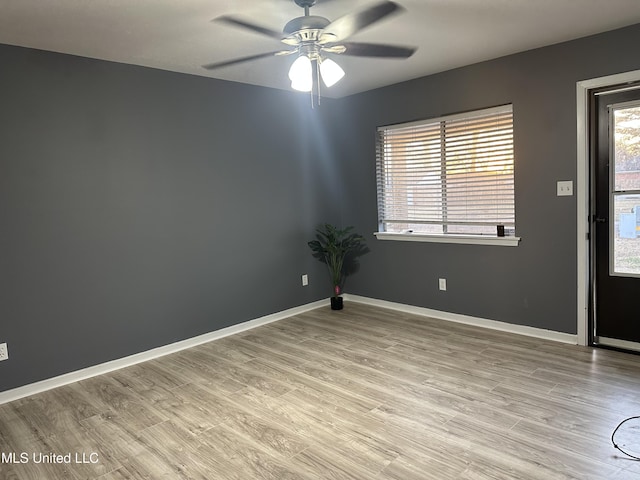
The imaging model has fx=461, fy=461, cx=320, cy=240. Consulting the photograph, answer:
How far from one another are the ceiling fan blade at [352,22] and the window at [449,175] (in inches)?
72.0

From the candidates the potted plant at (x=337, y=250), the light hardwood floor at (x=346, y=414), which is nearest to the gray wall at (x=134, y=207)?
the potted plant at (x=337, y=250)

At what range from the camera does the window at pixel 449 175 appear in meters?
4.04

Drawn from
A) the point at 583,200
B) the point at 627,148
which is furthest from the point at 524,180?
the point at 627,148

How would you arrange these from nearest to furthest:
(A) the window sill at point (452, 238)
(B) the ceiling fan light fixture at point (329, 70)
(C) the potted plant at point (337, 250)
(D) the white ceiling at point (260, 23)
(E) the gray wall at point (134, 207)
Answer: (D) the white ceiling at point (260, 23)
(B) the ceiling fan light fixture at point (329, 70)
(E) the gray wall at point (134, 207)
(A) the window sill at point (452, 238)
(C) the potted plant at point (337, 250)

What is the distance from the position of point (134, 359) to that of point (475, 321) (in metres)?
3.00

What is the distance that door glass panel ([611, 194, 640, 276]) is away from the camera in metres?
3.35

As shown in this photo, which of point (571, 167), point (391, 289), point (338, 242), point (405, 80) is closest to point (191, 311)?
point (338, 242)

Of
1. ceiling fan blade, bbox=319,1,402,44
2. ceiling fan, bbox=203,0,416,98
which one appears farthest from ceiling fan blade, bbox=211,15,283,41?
ceiling fan blade, bbox=319,1,402,44

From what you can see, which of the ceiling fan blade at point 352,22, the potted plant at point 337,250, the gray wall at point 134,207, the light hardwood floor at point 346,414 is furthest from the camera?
the potted plant at point 337,250

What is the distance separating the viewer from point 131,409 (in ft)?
9.53

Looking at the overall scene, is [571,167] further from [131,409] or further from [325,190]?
[131,409]

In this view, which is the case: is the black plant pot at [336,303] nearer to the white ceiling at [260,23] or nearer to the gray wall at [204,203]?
the gray wall at [204,203]

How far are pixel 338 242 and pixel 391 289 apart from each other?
76cm

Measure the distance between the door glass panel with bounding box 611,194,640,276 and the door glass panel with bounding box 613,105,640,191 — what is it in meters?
0.11
